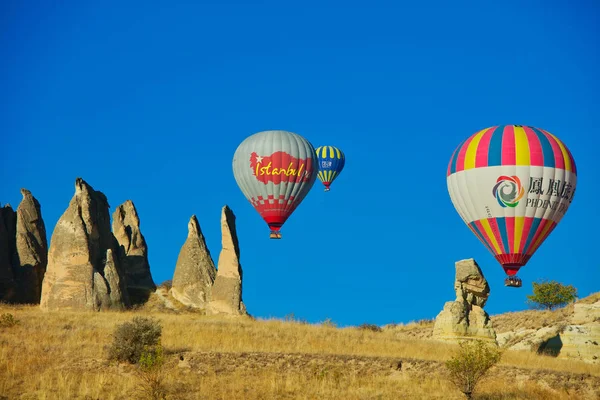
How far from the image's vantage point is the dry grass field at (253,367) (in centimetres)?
2909

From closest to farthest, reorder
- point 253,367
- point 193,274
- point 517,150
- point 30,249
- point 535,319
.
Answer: point 253,367, point 517,150, point 193,274, point 30,249, point 535,319

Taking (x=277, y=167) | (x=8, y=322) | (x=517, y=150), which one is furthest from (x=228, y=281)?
(x=517, y=150)

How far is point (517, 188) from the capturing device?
41375 millimetres

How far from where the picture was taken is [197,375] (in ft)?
100

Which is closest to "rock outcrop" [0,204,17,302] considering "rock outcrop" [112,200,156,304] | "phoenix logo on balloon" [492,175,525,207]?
"rock outcrop" [112,200,156,304]

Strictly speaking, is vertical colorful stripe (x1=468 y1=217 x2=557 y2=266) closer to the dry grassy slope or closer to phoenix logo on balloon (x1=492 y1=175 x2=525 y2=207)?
phoenix logo on balloon (x1=492 y1=175 x2=525 y2=207)

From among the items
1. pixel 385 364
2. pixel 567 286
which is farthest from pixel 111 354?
pixel 567 286

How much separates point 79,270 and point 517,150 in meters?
19.3

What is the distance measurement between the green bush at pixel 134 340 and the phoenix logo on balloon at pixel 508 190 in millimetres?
16005

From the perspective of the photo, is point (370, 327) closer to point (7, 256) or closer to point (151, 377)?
point (7, 256)

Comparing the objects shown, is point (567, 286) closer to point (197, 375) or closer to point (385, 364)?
point (385, 364)

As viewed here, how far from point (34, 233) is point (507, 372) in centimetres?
2658

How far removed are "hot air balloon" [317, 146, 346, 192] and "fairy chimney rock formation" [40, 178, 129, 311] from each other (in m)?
33.0

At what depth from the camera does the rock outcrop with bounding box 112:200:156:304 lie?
49.5 metres
